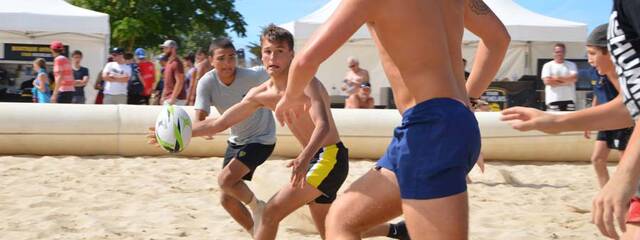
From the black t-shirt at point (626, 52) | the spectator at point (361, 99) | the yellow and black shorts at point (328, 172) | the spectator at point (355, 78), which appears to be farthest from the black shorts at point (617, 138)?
the spectator at point (355, 78)

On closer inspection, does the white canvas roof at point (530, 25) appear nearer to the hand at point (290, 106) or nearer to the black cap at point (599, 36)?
the black cap at point (599, 36)

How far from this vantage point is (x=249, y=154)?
18.3ft

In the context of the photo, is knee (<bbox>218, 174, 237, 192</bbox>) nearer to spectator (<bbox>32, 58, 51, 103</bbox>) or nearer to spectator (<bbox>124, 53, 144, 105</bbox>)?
spectator (<bbox>124, 53, 144, 105</bbox>)

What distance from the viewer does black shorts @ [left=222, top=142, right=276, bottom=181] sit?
18.2 feet

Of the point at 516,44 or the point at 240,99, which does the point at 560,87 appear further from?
the point at 240,99

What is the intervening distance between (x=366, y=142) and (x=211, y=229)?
469 centimetres

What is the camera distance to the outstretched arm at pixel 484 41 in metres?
3.32

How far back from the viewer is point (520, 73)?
1738cm

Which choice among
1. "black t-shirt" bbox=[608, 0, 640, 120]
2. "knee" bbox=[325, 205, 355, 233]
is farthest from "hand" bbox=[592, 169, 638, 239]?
"knee" bbox=[325, 205, 355, 233]

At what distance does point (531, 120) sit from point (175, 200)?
522 cm

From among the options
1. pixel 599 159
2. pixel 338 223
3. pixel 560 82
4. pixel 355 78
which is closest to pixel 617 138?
pixel 599 159

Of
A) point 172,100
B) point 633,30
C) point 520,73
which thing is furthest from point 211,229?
point 520,73

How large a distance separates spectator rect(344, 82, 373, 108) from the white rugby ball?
7565 mm

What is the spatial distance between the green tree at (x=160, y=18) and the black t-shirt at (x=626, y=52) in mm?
30921
